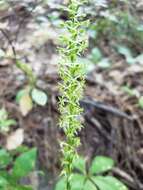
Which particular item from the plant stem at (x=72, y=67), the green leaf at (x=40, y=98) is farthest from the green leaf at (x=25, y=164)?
the plant stem at (x=72, y=67)

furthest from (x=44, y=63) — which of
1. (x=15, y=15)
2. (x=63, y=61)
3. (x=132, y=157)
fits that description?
(x=63, y=61)

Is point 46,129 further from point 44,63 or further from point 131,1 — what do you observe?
point 131,1

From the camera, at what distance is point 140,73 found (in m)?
2.84

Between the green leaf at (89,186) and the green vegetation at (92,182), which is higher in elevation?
the green leaf at (89,186)

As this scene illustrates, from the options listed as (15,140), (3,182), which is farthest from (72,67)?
(15,140)

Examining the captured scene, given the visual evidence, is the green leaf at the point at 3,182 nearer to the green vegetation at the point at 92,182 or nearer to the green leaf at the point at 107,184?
the green vegetation at the point at 92,182

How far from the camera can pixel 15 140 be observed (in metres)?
A: 2.14

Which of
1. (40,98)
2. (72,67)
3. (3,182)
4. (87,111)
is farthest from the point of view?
(87,111)

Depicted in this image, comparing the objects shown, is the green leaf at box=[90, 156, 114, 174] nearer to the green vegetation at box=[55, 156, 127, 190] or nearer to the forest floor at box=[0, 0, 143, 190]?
the green vegetation at box=[55, 156, 127, 190]

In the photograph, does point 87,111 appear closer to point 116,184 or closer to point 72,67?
point 116,184

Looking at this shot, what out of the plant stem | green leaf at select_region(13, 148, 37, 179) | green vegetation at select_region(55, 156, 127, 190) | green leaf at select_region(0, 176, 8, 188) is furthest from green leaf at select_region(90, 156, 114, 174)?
the plant stem

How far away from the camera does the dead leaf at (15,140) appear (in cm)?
211

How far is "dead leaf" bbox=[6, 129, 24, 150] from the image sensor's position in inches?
83.0

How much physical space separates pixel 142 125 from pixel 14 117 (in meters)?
0.75
